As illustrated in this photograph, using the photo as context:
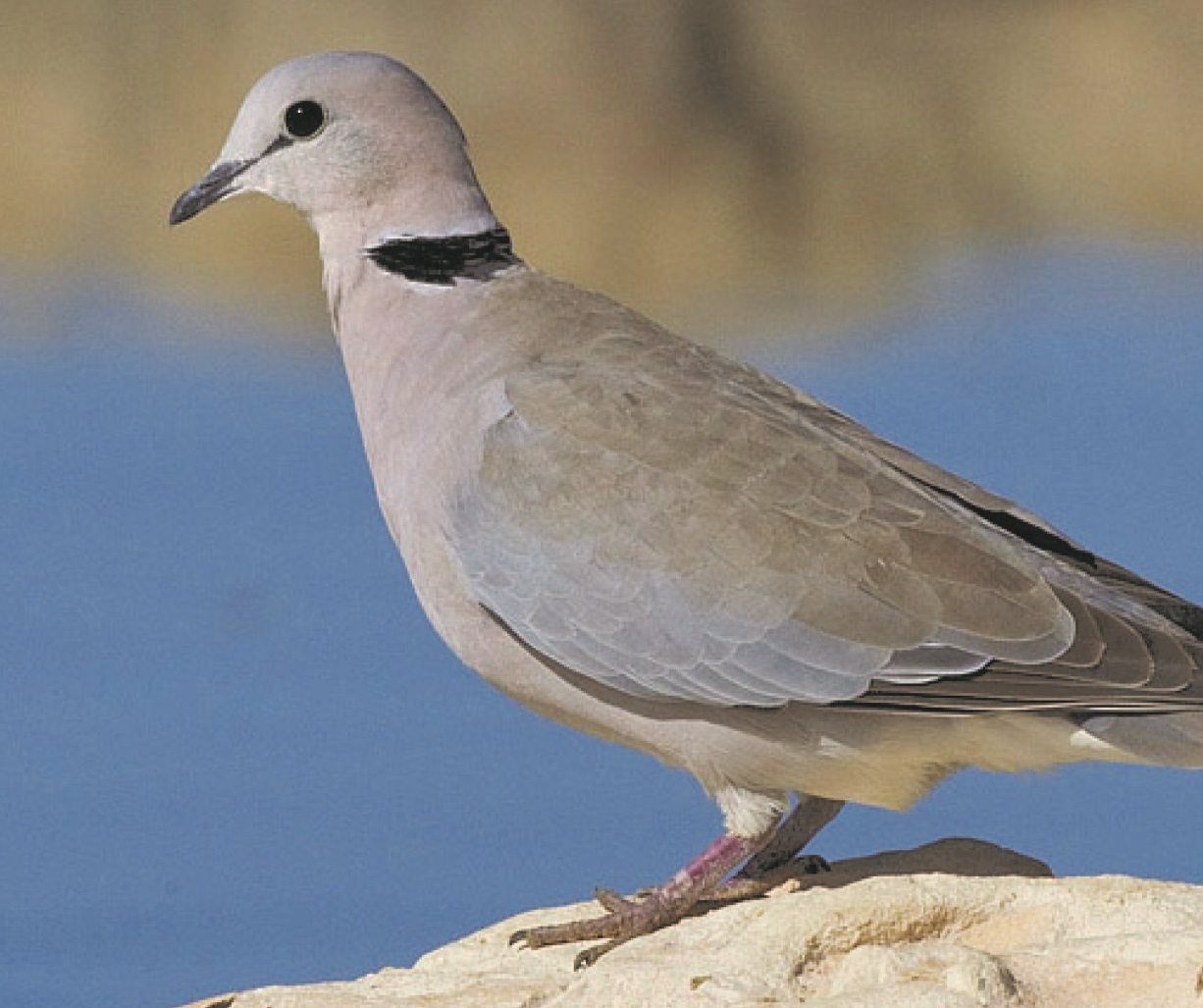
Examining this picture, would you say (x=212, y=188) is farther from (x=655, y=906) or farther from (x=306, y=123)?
(x=655, y=906)

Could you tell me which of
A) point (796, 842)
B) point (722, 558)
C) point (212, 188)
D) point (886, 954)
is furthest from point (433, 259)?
point (886, 954)

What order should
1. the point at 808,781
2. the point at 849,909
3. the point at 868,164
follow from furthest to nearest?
the point at 868,164
the point at 808,781
the point at 849,909

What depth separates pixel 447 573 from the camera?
650 cm

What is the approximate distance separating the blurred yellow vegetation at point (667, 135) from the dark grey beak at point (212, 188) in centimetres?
923

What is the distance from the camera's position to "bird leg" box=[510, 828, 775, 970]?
20.6 ft

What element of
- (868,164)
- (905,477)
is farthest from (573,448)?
(868,164)


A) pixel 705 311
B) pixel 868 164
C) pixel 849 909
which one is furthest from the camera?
pixel 868 164

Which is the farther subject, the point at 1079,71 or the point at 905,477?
the point at 1079,71

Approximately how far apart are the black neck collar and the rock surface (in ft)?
4.80

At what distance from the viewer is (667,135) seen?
702 inches

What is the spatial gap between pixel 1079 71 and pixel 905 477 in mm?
13761

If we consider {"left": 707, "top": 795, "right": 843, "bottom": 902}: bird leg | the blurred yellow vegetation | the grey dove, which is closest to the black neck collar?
the grey dove

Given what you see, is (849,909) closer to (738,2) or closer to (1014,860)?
(1014,860)

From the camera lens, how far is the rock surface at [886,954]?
5.46 meters
